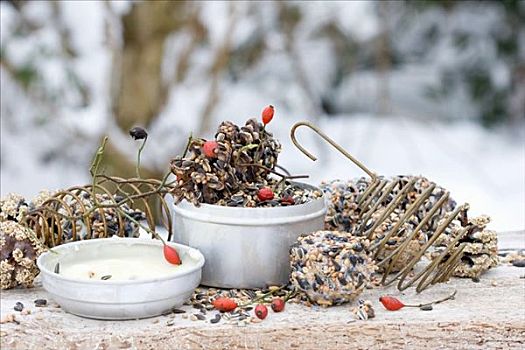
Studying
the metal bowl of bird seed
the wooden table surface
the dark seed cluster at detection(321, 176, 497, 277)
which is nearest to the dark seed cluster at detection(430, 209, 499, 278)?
the dark seed cluster at detection(321, 176, 497, 277)

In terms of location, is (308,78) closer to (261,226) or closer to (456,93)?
(456,93)

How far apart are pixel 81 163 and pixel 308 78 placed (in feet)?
3.34

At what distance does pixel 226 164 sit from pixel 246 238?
0.09 meters

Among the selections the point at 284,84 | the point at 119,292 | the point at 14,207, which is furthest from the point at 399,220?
the point at 284,84

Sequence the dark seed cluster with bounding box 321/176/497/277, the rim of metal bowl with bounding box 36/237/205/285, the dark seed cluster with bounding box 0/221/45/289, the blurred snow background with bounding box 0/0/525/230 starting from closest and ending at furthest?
1. the rim of metal bowl with bounding box 36/237/205/285
2. the dark seed cluster with bounding box 0/221/45/289
3. the dark seed cluster with bounding box 321/176/497/277
4. the blurred snow background with bounding box 0/0/525/230

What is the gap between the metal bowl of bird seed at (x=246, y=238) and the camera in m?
1.16

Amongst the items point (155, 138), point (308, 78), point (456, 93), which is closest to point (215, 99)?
point (155, 138)

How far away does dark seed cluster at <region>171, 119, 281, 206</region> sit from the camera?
117cm

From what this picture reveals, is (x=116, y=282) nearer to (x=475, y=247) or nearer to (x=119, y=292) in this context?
(x=119, y=292)

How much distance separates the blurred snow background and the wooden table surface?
73.6 inches

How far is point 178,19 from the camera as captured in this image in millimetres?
3035

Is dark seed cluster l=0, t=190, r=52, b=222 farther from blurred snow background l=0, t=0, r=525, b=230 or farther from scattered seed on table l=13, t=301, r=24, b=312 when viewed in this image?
blurred snow background l=0, t=0, r=525, b=230

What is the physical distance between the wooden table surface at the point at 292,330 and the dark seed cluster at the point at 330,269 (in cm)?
2

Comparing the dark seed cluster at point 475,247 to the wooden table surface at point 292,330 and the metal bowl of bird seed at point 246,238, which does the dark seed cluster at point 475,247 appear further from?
the metal bowl of bird seed at point 246,238
